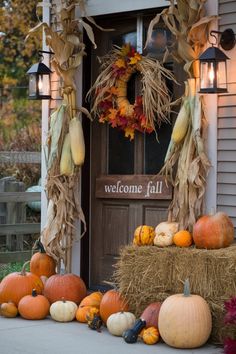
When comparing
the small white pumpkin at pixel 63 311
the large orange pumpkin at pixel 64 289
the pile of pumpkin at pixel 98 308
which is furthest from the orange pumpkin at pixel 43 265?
the small white pumpkin at pixel 63 311

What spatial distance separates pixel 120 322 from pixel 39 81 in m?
2.89

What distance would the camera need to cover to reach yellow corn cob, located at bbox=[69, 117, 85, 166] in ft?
26.6

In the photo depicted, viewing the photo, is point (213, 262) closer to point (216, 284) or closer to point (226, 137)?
point (216, 284)

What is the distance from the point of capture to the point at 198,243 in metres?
6.83

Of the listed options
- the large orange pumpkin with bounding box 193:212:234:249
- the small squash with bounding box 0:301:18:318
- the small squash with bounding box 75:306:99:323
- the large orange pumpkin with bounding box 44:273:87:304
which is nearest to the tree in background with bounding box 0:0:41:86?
the large orange pumpkin with bounding box 44:273:87:304

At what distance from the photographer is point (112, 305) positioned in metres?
7.09

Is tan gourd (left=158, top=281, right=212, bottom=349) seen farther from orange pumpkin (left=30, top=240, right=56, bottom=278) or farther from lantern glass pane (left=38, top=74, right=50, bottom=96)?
lantern glass pane (left=38, top=74, right=50, bottom=96)

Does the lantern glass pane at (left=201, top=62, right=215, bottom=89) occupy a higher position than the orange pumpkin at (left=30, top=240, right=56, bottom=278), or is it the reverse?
the lantern glass pane at (left=201, top=62, right=215, bottom=89)

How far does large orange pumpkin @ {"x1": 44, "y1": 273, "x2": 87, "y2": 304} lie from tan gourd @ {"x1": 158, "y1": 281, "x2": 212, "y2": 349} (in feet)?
4.75

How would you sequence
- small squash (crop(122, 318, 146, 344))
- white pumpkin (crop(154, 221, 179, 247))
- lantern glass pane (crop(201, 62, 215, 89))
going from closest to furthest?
small squash (crop(122, 318, 146, 344)) → lantern glass pane (crop(201, 62, 215, 89)) → white pumpkin (crop(154, 221, 179, 247))

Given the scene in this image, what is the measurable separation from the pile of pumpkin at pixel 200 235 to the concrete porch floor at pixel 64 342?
86cm

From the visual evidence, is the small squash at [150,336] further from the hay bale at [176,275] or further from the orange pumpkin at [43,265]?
the orange pumpkin at [43,265]

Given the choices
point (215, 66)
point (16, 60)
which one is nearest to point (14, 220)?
point (215, 66)

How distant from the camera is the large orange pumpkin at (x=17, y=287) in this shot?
305 inches
